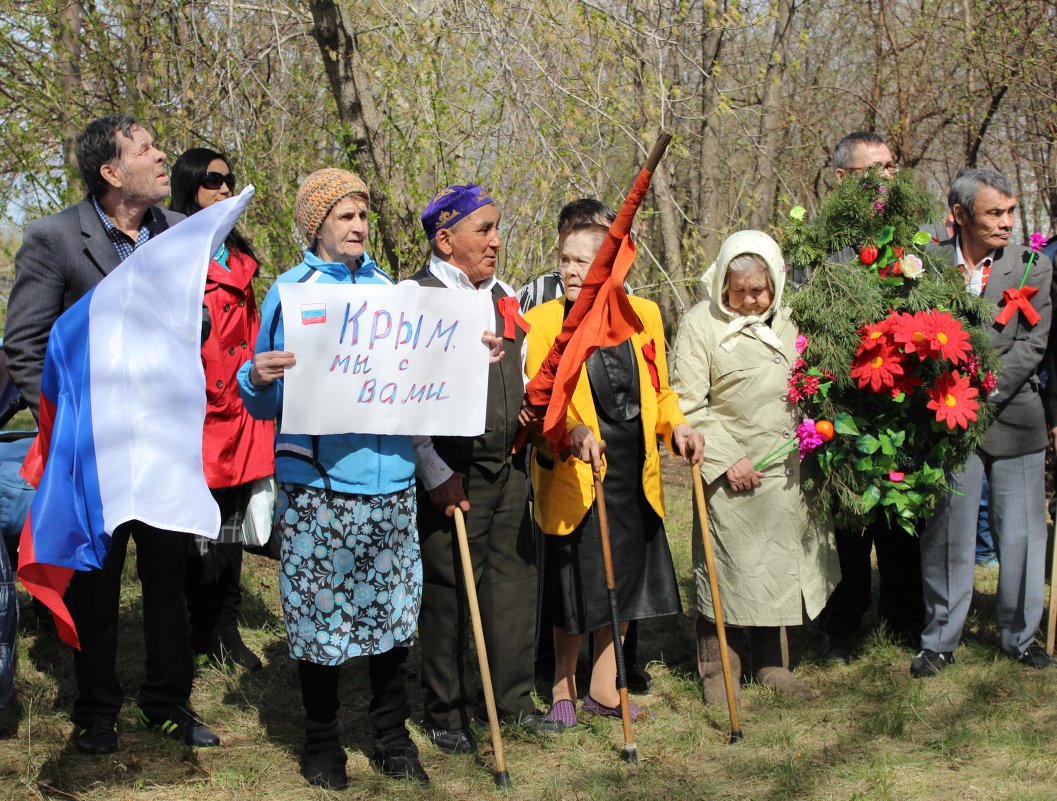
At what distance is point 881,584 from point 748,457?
4.76ft

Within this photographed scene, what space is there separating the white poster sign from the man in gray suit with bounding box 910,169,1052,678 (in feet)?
7.72

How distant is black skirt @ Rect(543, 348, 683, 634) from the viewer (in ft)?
15.1

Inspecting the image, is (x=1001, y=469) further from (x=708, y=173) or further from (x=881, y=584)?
(x=708, y=173)

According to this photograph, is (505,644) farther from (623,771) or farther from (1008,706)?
(1008,706)

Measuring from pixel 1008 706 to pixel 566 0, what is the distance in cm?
449

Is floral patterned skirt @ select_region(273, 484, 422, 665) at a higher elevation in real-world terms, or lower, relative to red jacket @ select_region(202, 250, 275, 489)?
lower

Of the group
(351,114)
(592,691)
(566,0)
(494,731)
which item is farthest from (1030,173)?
(494,731)

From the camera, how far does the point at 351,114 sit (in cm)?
695

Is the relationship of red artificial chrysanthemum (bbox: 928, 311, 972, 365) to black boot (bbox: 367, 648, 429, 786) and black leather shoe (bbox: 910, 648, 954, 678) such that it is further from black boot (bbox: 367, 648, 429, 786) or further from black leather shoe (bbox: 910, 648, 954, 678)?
black boot (bbox: 367, 648, 429, 786)

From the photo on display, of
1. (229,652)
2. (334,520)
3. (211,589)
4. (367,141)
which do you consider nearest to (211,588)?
(211,589)

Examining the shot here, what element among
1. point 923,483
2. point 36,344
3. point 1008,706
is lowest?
point 1008,706

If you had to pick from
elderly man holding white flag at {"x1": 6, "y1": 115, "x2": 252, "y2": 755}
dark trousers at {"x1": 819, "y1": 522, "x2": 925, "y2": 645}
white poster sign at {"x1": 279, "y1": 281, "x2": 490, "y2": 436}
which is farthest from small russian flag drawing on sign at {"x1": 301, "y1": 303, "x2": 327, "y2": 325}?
dark trousers at {"x1": 819, "y1": 522, "x2": 925, "y2": 645}

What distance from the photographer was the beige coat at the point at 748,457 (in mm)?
4816

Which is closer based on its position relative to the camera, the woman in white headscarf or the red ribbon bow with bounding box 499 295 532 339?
the red ribbon bow with bounding box 499 295 532 339
